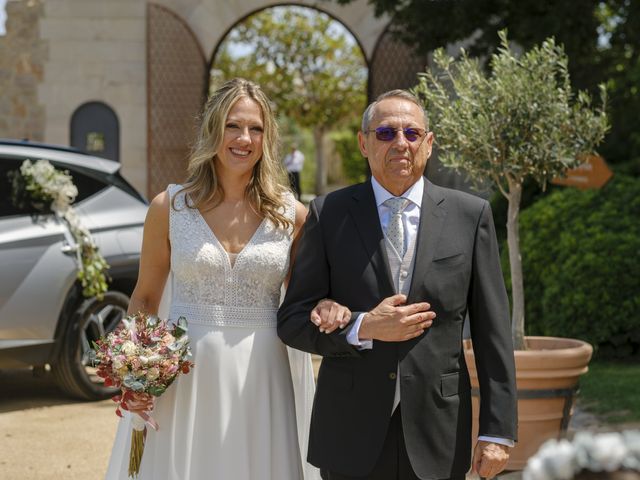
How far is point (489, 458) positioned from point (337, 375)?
21.2 inches

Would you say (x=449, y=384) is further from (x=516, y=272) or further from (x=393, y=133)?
(x=516, y=272)

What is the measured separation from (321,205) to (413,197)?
0.31 m

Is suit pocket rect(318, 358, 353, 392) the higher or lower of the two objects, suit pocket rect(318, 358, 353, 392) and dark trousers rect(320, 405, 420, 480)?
the higher

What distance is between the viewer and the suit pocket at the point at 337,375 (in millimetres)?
2963

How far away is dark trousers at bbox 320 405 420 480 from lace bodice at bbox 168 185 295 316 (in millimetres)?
918

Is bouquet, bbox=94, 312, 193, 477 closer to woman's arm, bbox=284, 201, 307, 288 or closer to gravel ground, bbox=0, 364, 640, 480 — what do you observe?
woman's arm, bbox=284, 201, 307, 288

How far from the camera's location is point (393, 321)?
2812 millimetres

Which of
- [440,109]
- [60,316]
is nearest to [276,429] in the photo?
[440,109]

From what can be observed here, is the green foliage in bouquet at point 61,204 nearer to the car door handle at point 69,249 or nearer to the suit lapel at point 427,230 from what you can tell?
the car door handle at point 69,249

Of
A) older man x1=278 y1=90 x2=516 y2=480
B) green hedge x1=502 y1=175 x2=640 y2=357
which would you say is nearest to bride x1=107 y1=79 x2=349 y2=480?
older man x1=278 y1=90 x2=516 y2=480

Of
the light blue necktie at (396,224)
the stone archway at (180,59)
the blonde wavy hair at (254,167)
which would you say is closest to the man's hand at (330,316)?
the light blue necktie at (396,224)

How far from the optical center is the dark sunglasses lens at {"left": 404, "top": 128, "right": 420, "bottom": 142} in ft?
9.86

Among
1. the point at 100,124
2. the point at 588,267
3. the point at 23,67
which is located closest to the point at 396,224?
the point at 588,267

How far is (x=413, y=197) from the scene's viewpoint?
10.1 ft
